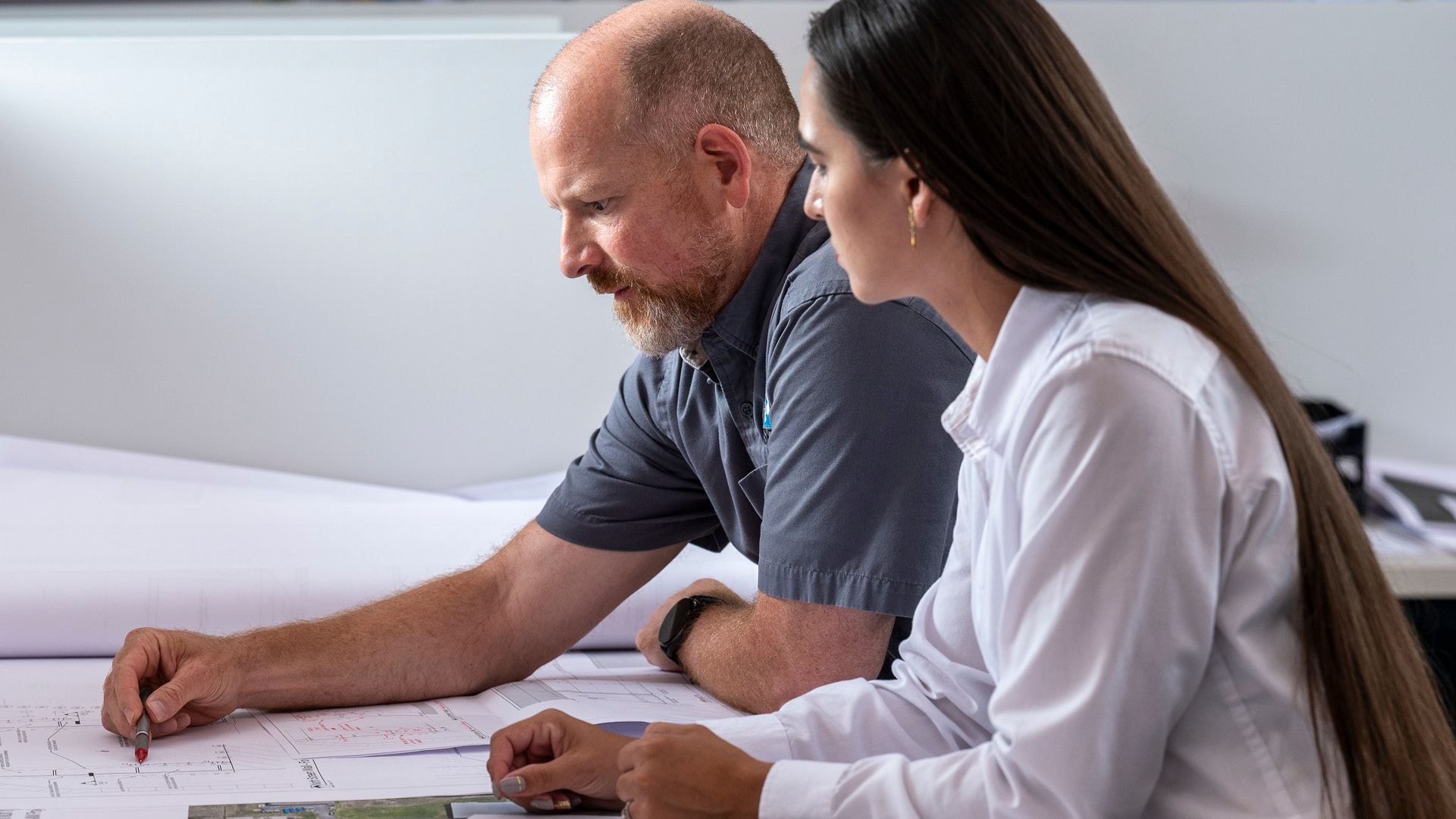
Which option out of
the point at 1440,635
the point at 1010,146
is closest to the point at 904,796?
the point at 1010,146

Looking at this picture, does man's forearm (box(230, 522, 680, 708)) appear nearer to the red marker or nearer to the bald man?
the bald man

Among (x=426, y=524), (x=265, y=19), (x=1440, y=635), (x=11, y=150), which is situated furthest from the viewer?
(x=265, y=19)

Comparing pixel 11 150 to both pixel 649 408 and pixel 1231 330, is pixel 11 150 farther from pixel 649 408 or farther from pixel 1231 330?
pixel 1231 330

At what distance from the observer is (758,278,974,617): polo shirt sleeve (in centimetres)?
109

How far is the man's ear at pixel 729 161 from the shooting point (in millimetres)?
1291

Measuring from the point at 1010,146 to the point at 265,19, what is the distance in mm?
2003

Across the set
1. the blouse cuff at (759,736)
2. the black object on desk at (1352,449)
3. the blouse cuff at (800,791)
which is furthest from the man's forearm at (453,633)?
the black object on desk at (1352,449)

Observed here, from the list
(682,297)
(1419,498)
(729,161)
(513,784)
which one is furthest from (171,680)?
(1419,498)

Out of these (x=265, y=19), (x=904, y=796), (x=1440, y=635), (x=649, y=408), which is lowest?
(x=1440, y=635)

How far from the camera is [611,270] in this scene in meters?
1.34

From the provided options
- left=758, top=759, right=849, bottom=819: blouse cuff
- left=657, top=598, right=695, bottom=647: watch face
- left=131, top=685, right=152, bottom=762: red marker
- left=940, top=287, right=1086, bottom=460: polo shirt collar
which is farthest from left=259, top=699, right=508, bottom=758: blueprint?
left=940, top=287, right=1086, bottom=460: polo shirt collar

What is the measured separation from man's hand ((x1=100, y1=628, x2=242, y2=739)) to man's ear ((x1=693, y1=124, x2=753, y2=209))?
26.4 inches

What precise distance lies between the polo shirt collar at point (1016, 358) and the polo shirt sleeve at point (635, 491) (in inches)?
25.1

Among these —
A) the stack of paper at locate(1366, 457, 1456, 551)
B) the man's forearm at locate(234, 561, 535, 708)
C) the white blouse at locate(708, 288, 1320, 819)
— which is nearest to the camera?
the white blouse at locate(708, 288, 1320, 819)
